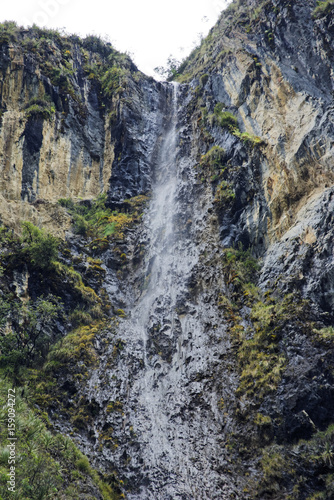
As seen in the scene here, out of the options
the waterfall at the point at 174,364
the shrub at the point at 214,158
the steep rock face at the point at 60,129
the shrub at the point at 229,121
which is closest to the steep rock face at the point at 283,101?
the shrub at the point at 229,121

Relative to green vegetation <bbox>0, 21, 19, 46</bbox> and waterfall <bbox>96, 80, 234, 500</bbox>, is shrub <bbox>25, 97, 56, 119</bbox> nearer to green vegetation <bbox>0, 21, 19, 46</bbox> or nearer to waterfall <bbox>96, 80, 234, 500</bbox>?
green vegetation <bbox>0, 21, 19, 46</bbox>

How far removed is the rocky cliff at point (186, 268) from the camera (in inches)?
387

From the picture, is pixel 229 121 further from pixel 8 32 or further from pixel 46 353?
pixel 8 32

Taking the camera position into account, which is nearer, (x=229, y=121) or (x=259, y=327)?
(x=259, y=327)

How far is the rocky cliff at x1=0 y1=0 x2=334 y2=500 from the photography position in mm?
9836

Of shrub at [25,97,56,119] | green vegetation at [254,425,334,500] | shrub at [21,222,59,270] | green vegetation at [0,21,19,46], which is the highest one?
green vegetation at [0,21,19,46]

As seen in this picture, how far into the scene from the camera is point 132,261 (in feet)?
65.6

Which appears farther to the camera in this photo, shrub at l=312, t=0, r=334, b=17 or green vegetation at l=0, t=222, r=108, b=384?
shrub at l=312, t=0, r=334, b=17

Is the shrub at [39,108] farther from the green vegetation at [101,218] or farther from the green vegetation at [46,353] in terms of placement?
the green vegetation at [46,353]

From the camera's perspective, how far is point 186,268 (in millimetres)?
17375

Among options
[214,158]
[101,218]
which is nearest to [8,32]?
[101,218]

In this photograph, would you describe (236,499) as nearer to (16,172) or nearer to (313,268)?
(313,268)

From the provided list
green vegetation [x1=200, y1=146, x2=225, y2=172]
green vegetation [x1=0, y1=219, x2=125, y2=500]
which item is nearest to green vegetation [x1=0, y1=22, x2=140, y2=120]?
green vegetation [x1=200, y1=146, x2=225, y2=172]

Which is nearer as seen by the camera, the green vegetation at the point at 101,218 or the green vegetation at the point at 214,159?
the green vegetation at the point at 214,159
